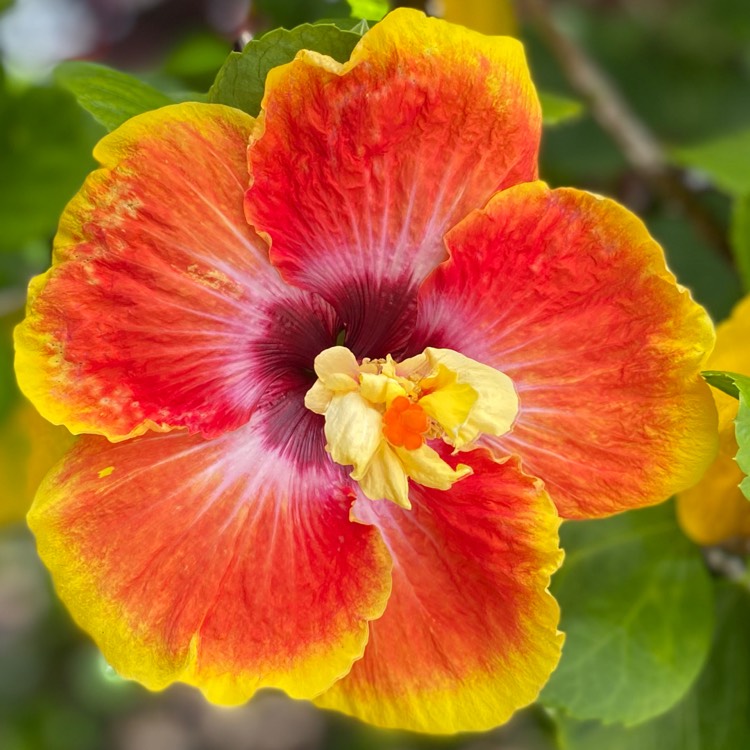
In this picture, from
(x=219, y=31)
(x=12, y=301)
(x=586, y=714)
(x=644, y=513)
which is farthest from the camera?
(x=219, y=31)

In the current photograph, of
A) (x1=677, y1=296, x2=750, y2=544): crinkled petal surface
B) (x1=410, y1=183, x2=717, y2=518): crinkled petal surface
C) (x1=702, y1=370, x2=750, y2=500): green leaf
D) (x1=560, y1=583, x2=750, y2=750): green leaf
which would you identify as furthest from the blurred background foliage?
(x1=702, y1=370, x2=750, y2=500): green leaf

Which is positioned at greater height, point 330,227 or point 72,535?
point 330,227

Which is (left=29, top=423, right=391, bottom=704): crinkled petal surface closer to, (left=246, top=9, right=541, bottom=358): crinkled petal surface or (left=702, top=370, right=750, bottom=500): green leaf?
(left=246, top=9, right=541, bottom=358): crinkled petal surface

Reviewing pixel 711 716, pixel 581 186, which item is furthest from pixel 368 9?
pixel 581 186

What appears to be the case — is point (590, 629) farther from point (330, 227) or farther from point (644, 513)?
point (330, 227)

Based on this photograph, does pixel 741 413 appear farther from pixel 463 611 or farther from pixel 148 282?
pixel 148 282

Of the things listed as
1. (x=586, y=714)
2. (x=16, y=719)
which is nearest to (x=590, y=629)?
(x=586, y=714)
